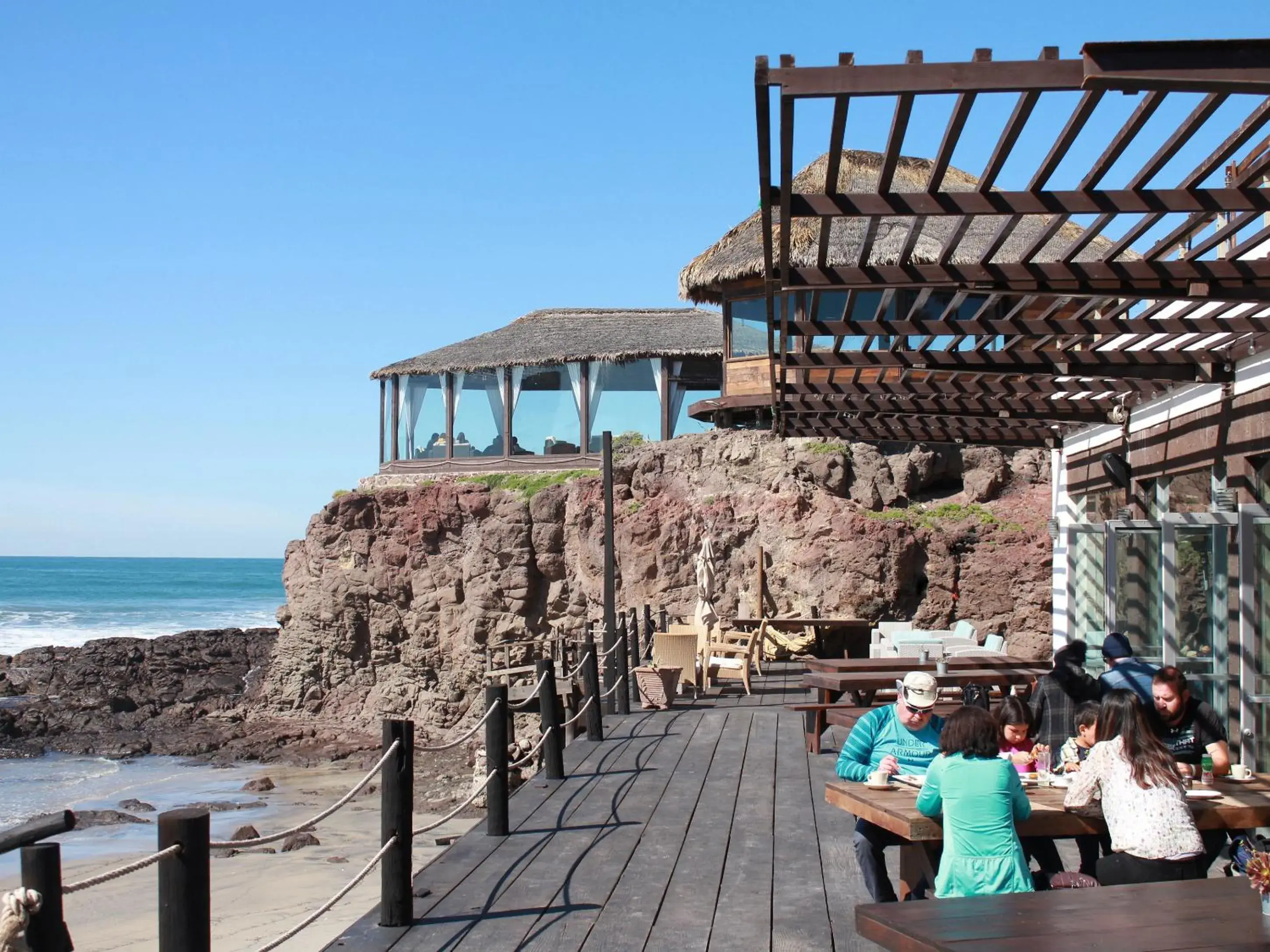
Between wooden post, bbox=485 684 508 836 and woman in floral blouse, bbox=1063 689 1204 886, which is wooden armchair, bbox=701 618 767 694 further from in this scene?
woman in floral blouse, bbox=1063 689 1204 886

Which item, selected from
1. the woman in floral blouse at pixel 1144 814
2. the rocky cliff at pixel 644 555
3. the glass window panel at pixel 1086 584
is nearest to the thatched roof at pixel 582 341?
the rocky cliff at pixel 644 555

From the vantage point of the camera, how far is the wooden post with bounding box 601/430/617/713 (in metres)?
14.0

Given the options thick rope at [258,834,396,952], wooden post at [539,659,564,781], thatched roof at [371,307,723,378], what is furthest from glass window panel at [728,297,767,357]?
thick rope at [258,834,396,952]

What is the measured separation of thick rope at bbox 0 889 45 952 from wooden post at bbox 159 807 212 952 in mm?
723

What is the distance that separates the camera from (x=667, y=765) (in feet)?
33.1

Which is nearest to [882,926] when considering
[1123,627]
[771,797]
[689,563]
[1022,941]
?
[1022,941]

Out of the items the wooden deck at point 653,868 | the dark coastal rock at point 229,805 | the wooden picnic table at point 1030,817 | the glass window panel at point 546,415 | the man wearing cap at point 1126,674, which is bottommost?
the dark coastal rock at point 229,805

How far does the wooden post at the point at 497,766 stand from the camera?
7.41 meters

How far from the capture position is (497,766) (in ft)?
24.5

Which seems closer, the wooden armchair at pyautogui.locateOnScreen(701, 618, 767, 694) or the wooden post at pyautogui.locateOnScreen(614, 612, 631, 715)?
the wooden post at pyautogui.locateOnScreen(614, 612, 631, 715)

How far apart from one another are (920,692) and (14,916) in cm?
389

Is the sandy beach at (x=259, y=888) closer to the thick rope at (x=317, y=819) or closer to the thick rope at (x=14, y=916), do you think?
the thick rope at (x=317, y=819)

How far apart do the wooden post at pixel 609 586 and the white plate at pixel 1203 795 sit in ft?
28.7

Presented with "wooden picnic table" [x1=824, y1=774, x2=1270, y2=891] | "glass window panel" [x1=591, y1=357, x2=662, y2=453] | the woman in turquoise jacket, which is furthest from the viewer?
"glass window panel" [x1=591, y1=357, x2=662, y2=453]
